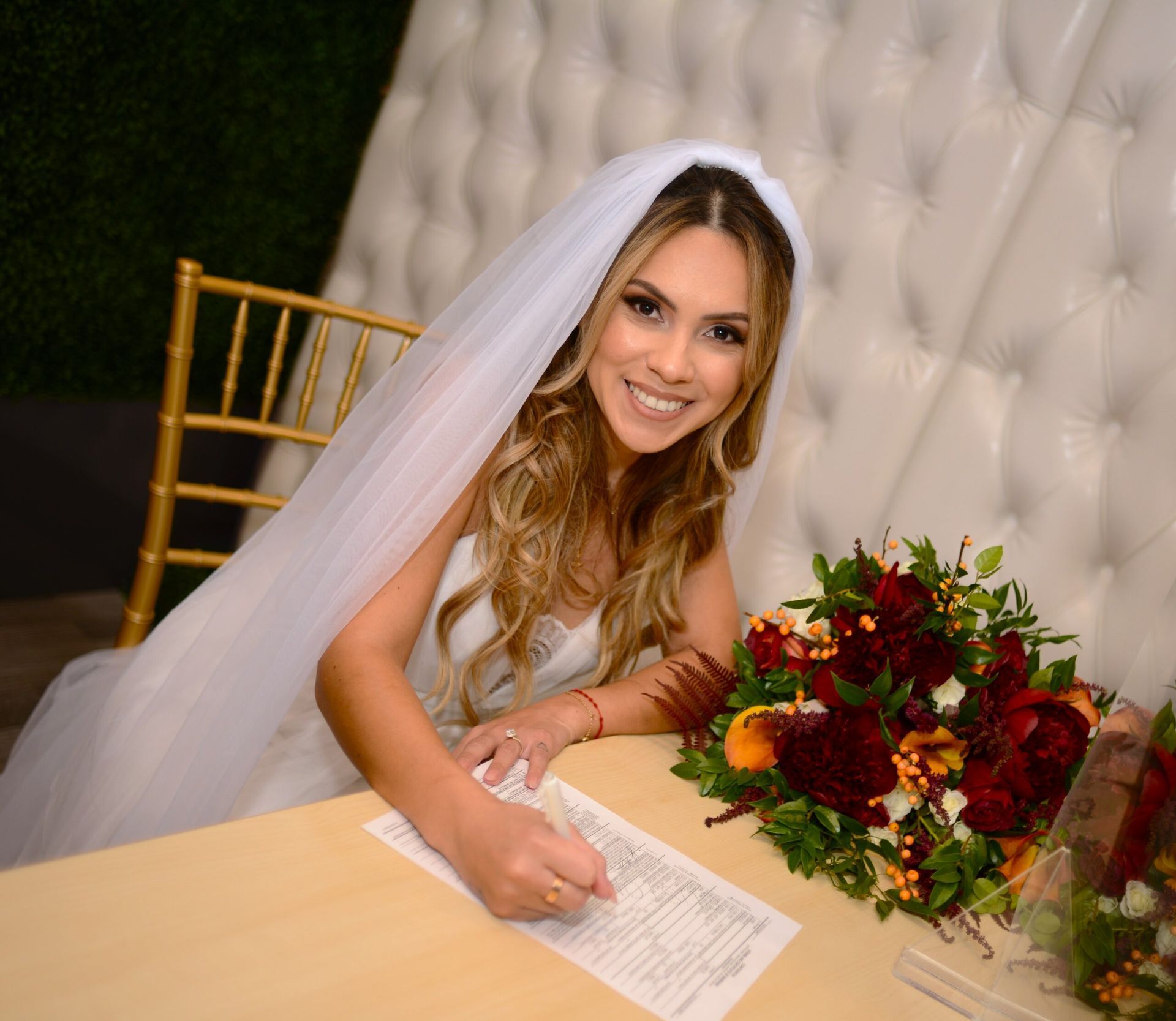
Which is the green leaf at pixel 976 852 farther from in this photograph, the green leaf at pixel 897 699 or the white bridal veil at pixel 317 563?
the white bridal veil at pixel 317 563

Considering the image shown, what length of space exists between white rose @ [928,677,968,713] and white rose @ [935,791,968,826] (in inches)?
4.2

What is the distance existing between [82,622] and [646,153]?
2046mm

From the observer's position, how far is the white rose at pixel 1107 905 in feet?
3.31

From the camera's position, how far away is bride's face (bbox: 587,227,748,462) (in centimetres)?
154

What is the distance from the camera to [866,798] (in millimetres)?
1229

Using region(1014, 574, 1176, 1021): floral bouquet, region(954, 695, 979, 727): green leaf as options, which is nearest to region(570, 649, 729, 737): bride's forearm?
region(954, 695, 979, 727): green leaf

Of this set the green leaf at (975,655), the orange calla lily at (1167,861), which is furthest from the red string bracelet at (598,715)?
the orange calla lily at (1167,861)

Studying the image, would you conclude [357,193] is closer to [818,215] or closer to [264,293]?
[264,293]

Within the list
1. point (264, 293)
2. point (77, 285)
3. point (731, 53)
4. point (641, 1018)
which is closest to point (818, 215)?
point (731, 53)

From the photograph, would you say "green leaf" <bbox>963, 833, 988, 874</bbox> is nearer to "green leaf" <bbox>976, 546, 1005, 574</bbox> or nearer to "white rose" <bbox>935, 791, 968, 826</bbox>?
"white rose" <bbox>935, 791, 968, 826</bbox>

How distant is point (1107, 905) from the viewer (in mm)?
1015

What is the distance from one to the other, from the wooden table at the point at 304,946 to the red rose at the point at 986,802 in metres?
0.19

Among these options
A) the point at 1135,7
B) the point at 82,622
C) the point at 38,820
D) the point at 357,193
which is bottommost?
the point at 82,622

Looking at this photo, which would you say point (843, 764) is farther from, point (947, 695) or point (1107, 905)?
point (1107, 905)
